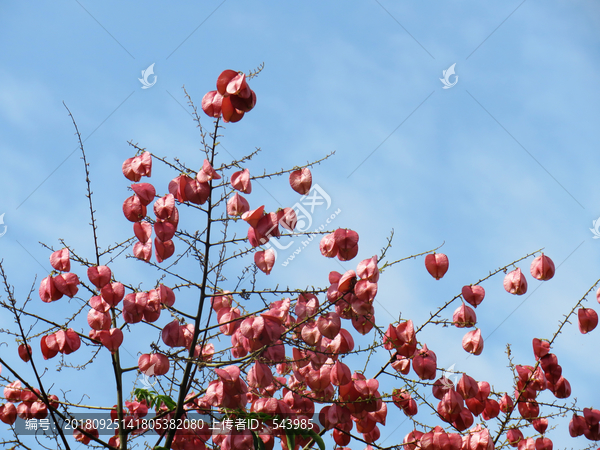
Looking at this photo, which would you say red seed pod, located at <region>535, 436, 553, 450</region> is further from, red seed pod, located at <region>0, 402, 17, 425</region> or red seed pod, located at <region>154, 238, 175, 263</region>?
red seed pod, located at <region>0, 402, 17, 425</region>

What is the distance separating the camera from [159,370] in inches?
119

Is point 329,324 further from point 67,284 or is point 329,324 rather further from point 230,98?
point 67,284

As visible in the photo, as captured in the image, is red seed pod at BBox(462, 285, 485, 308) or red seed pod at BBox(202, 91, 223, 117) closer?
red seed pod at BBox(202, 91, 223, 117)

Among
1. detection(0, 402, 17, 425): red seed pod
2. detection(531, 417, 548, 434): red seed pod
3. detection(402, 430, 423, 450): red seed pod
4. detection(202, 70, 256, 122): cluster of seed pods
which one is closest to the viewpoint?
detection(202, 70, 256, 122): cluster of seed pods

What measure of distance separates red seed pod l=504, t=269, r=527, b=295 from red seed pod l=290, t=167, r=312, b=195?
186 centimetres

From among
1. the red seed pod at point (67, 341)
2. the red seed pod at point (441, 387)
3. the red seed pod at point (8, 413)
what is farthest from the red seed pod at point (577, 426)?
the red seed pod at point (8, 413)

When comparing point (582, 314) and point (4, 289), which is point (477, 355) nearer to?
point (582, 314)

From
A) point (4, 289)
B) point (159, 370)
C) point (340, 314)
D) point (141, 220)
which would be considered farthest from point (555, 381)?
point (4, 289)

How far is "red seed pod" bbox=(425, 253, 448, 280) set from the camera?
141 inches

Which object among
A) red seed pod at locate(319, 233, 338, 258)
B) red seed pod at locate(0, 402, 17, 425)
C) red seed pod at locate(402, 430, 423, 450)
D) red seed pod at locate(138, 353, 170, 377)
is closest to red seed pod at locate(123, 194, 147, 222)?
red seed pod at locate(138, 353, 170, 377)

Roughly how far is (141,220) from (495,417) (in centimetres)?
318

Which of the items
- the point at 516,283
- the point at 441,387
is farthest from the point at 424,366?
the point at 516,283

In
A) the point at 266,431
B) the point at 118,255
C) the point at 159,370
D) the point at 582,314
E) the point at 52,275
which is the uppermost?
the point at 118,255

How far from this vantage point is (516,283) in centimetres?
387
